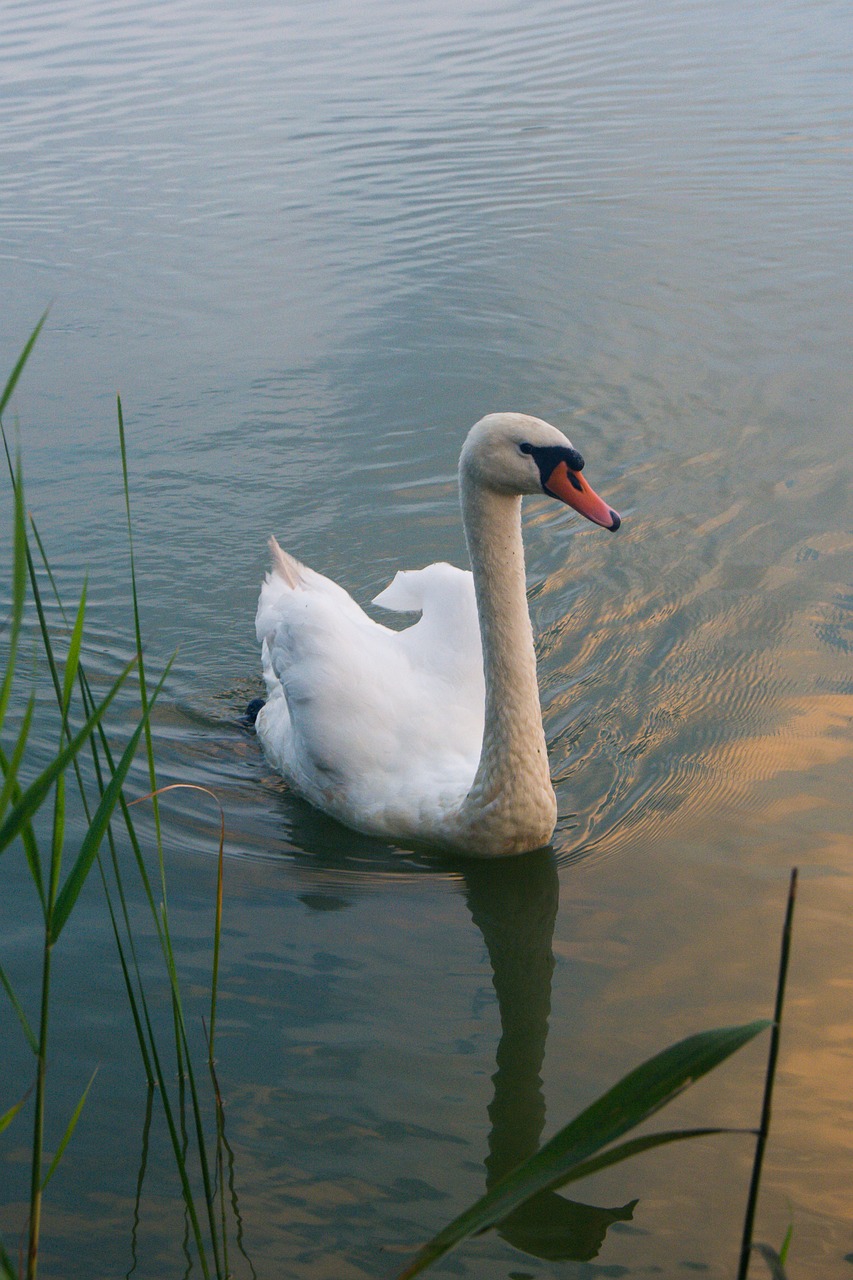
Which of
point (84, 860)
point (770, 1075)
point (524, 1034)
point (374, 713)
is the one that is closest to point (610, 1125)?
point (770, 1075)

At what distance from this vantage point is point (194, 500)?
743cm

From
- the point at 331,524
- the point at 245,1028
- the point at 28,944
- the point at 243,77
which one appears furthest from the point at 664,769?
the point at 243,77

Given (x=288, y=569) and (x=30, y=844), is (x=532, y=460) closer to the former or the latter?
(x=288, y=569)

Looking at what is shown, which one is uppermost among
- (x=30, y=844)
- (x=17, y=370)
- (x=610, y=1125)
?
(x=17, y=370)

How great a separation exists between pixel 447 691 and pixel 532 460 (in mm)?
1120

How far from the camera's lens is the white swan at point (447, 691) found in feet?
13.5

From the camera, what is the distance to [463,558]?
6.84 meters

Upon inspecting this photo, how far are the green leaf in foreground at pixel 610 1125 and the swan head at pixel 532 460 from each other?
248cm

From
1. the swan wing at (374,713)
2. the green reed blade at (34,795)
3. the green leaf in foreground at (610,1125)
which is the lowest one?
the swan wing at (374,713)

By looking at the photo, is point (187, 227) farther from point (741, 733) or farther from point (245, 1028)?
point (245, 1028)

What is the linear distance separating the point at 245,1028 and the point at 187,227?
859 cm

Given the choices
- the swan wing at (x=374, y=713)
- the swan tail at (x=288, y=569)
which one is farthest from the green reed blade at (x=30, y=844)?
the swan tail at (x=288, y=569)

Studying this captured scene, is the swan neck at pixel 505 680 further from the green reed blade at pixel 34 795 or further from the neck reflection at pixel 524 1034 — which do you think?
the green reed blade at pixel 34 795

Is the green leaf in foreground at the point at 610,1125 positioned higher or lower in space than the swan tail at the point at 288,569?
Answer: higher
